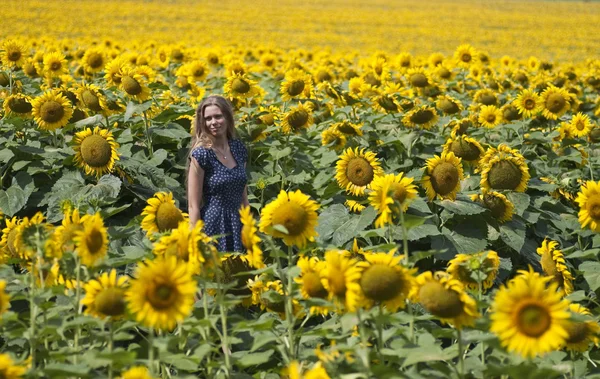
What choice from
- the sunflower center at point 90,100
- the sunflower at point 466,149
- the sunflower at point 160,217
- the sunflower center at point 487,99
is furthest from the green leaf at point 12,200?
the sunflower center at point 487,99

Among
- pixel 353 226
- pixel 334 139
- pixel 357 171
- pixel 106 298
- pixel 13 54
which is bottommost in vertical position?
pixel 353 226

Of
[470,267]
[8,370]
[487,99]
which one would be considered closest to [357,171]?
[470,267]

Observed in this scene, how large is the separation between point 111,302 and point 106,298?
0.02 m

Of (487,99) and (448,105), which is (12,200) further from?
(487,99)

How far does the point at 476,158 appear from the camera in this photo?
431cm

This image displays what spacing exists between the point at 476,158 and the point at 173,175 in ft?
6.85

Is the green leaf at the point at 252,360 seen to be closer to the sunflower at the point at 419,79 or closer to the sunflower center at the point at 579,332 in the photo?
the sunflower center at the point at 579,332

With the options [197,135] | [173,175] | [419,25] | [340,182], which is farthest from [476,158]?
[419,25]

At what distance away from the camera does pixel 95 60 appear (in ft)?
21.4

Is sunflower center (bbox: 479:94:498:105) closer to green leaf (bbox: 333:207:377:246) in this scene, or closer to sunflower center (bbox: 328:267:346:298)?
green leaf (bbox: 333:207:377:246)

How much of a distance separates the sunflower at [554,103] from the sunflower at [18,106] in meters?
4.02

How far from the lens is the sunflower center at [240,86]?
5539 mm

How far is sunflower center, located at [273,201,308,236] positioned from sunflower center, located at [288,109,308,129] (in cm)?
242

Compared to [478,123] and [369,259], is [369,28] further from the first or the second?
[369,259]
